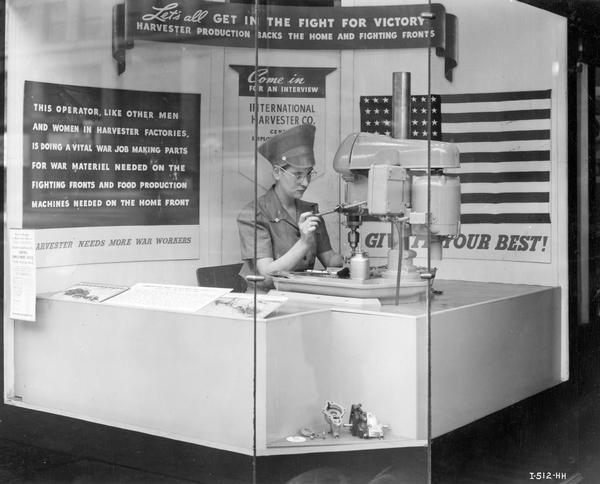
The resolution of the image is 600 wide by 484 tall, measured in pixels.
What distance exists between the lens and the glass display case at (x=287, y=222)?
3.28m

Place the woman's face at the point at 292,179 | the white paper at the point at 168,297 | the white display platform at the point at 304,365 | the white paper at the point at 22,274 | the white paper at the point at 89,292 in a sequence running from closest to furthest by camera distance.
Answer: the white display platform at the point at 304,365, the white paper at the point at 168,297, the woman's face at the point at 292,179, the white paper at the point at 89,292, the white paper at the point at 22,274

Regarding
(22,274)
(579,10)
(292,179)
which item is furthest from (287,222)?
(579,10)

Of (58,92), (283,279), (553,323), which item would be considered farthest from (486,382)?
(58,92)

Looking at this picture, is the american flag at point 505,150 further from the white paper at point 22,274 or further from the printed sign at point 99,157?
the white paper at point 22,274

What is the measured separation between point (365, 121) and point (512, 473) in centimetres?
155

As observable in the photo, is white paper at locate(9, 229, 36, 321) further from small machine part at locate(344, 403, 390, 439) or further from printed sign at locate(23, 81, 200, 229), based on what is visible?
small machine part at locate(344, 403, 390, 439)

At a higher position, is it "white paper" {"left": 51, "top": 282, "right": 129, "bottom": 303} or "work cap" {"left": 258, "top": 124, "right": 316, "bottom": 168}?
"work cap" {"left": 258, "top": 124, "right": 316, "bottom": 168}

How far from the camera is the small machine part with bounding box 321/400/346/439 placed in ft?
10.8

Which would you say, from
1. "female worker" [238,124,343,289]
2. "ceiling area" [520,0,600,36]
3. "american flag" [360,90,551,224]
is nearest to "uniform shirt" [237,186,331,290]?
"female worker" [238,124,343,289]

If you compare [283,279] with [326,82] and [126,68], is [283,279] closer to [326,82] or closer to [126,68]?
[326,82]

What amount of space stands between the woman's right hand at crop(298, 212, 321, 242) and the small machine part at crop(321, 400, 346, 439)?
69 centimetres

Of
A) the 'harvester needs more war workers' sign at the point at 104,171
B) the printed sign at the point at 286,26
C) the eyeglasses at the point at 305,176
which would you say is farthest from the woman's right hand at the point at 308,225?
the printed sign at the point at 286,26

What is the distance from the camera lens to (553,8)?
3.56m

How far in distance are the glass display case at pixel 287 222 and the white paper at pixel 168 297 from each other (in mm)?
13
